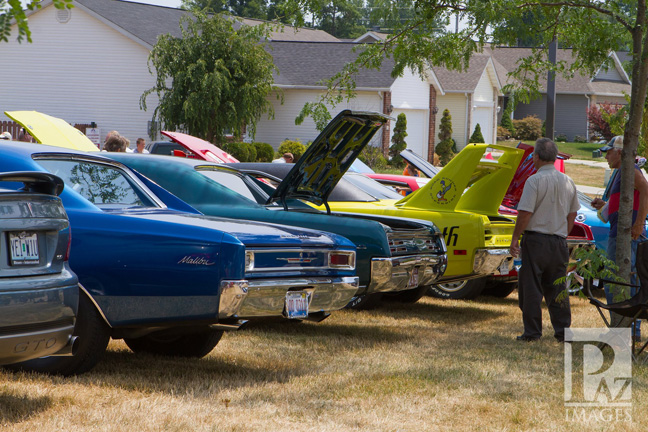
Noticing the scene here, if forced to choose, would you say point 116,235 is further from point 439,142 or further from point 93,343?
point 439,142

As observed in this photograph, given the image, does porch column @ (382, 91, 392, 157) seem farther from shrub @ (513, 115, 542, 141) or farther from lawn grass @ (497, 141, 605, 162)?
shrub @ (513, 115, 542, 141)

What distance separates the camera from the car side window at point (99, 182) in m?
6.03

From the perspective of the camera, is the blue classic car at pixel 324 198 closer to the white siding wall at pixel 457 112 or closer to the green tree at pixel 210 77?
the green tree at pixel 210 77

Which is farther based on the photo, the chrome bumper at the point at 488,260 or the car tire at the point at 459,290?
the car tire at the point at 459,290

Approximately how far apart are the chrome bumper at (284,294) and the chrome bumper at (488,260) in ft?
9.16

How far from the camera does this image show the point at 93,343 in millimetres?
5496

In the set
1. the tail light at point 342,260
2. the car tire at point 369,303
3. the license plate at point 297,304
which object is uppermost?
the tail light at point 342,260

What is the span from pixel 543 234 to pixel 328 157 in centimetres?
214

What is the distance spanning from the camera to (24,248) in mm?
4461

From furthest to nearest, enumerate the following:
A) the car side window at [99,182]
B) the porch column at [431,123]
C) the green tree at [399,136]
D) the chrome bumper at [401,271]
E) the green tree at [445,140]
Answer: the green tree at [445,140] → the porch column at [431,123] → the green tree at [399,136] → the chrome bumper at [401,271] → the car side window at [99,182]

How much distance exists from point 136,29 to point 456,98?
18.9m

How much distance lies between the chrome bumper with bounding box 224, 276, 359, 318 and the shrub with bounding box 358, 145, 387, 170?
25492 millimetres

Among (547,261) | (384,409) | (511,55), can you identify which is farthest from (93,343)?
(511,55)

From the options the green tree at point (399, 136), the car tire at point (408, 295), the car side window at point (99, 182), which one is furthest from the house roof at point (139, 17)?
the car side window at point (99, 182)
